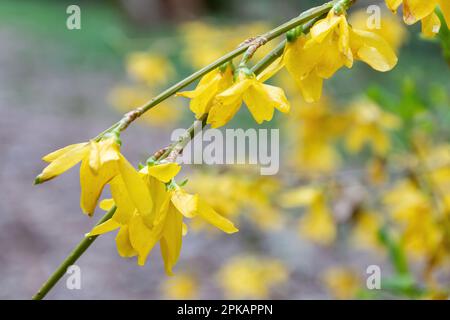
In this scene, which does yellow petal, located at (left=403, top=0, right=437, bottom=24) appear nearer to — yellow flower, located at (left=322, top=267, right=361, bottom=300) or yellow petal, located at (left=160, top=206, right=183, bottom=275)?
yellow petal, located at (left=160, top=206, right=183, bottom=275)

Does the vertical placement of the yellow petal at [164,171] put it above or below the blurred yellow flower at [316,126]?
below

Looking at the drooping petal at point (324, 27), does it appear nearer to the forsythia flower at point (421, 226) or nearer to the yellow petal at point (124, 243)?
the yellow petal at point (124, 243)

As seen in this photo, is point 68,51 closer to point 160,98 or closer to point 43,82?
point 43,82

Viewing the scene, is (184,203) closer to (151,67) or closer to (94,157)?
(94,157)

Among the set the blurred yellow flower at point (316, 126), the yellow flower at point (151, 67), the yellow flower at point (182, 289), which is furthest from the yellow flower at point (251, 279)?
the yellow flower at point (151, 67)

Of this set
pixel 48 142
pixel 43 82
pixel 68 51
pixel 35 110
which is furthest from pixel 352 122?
pixel 68 51

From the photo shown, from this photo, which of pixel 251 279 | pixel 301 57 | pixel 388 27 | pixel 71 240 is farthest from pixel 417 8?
pixel 71 240
